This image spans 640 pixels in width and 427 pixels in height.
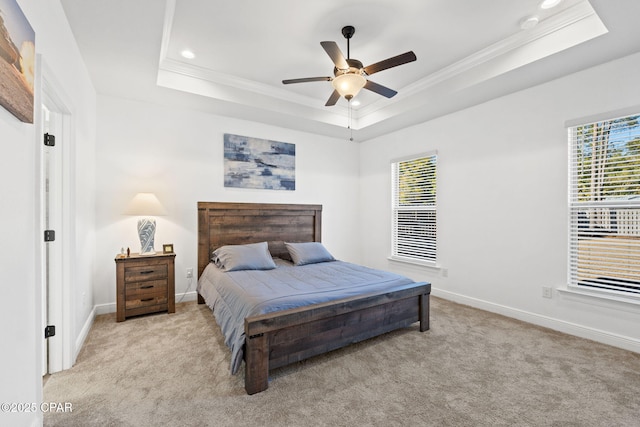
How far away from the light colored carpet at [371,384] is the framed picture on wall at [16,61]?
5.58ft

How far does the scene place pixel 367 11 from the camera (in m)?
2.43

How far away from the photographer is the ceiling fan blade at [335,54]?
2102 mm

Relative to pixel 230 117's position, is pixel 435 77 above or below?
above

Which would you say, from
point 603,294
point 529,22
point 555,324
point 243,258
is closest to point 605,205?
point 603,294

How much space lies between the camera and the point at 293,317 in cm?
211

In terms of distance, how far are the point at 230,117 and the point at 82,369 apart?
3.24 metres

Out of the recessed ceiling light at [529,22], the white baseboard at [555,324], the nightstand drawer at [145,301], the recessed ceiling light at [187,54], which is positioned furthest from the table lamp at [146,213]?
the recessed ceiling light at [529,22]

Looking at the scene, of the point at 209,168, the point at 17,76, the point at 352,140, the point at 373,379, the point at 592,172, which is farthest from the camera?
the point at 352,140

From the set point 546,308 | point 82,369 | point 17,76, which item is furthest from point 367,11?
point 82,369

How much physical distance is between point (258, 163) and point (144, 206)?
1656 mm

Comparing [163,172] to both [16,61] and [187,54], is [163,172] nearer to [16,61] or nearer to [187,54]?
[187,54]

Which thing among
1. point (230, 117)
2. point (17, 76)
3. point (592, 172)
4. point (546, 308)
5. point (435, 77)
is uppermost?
point (435, 77)

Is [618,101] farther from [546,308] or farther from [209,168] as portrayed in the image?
[209,168]

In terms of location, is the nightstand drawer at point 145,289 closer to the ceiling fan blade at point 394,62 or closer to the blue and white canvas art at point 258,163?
the blue and white canvas art at point 258,163
